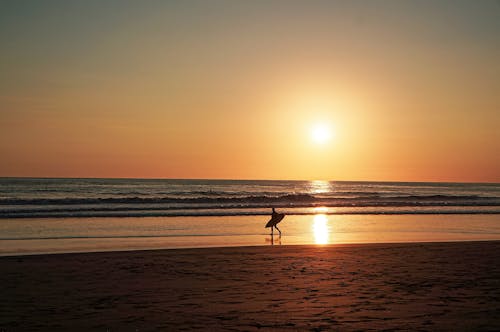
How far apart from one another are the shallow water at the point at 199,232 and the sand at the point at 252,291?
2814 mm

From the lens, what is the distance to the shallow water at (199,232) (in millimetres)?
16391

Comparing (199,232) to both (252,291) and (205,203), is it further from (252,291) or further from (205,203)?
(205,203)

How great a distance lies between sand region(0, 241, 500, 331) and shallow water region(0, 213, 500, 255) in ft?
9.23

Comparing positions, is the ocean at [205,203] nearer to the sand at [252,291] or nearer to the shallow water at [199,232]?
the shallow water at [199,232]

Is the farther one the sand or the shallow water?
the shallow water

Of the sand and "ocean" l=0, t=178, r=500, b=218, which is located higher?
"ocean" l=0, t=178, r=500, b=218

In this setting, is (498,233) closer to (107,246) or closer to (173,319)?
(107,246)

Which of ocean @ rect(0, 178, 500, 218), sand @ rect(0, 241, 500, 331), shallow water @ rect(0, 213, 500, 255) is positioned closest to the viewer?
sand @ rect(0, 241, 500, 331)

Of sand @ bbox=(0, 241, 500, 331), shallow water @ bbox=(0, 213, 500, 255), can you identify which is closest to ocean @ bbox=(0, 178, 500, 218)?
shallow water @ bbox=(0, 213, 500, 255)

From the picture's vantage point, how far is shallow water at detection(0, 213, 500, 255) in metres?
16.4

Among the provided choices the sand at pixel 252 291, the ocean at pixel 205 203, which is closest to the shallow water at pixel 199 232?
the sand at pixel 252 291

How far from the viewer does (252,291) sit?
8.70 metres

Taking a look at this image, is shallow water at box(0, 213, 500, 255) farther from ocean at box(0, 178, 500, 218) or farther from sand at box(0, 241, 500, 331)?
ocean at box(0, 178, 500, 218)

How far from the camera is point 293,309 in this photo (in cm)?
732
